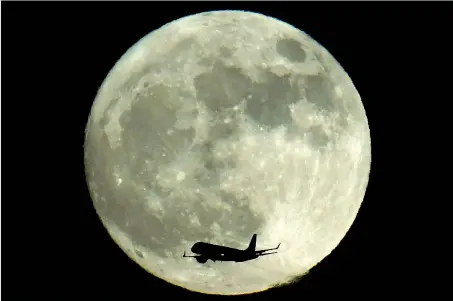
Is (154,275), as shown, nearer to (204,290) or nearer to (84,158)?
(204,290)

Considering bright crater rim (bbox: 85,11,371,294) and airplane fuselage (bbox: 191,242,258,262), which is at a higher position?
bright crater rim (bbox: 85,11,371,294)

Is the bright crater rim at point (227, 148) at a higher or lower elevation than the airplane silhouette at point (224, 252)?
higher

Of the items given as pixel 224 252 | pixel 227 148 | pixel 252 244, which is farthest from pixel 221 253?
pixel 227 148

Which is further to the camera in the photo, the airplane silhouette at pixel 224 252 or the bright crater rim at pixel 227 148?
the airplane silhouette at pixel 224 252

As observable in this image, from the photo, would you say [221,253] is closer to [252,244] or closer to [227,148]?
[252,244]

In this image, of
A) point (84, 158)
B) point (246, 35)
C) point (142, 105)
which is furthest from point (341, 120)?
point (84, 158)
